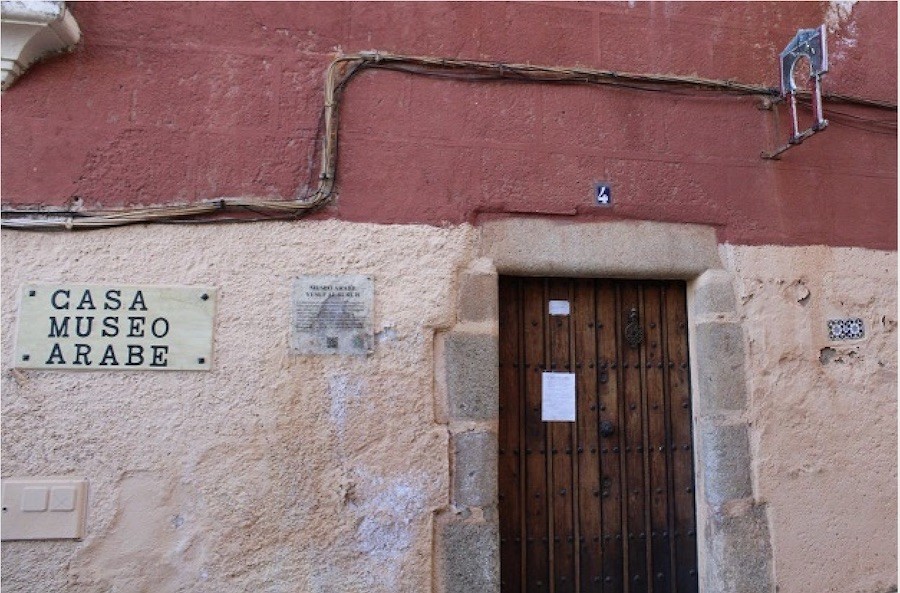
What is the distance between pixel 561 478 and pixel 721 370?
81 centimetres

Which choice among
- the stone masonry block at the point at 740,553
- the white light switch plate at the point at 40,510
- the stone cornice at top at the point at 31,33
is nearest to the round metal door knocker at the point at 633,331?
the stone masonry block at the point at 740,553

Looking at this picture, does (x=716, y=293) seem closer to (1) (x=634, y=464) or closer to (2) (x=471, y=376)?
(1) (x=634, y=464)

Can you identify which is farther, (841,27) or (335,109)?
(841,27)

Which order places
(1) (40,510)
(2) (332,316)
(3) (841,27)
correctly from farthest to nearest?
(3) (841,27), (2) (332,316), (1) (40,510)

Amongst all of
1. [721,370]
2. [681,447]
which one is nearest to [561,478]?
[681,447]

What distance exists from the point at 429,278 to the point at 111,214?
123 cm

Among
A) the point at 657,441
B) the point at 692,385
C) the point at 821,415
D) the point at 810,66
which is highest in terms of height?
the point at 810,66

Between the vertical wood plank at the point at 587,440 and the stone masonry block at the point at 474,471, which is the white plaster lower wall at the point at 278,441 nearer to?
the stone masonry block at the point at 474,471

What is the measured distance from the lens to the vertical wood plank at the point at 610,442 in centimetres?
277

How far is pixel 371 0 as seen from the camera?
2789 mm

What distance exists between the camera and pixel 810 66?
9.32 feet

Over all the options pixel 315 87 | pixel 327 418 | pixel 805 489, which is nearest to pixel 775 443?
pixel 805 489

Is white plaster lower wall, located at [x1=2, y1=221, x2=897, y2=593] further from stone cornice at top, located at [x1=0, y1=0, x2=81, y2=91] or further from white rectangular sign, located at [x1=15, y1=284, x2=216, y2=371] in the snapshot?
stone cornice at top, located at [x1=0, y1=0, x2=81, y2=91]

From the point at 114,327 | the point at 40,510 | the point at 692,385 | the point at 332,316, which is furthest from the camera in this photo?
the point at 692,385
